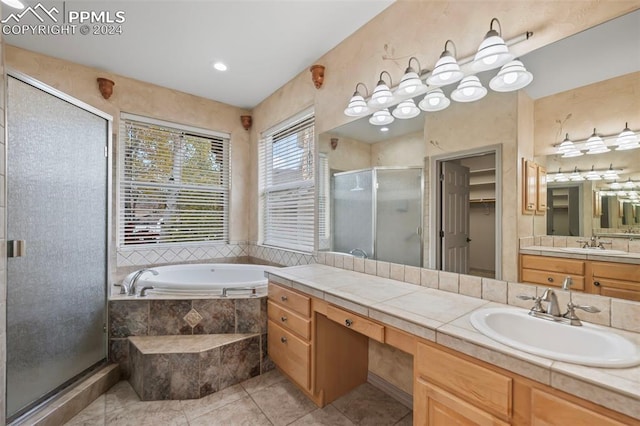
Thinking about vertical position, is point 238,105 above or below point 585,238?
above

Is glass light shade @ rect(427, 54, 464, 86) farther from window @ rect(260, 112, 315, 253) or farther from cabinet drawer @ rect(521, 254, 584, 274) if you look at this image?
window @ rect(260, 112, 315, 253)

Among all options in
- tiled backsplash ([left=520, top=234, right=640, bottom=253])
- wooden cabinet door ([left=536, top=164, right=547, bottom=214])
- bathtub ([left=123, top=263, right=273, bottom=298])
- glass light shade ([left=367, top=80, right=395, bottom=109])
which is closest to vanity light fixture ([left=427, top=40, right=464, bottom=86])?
glass light shade ([left=367, top=80, right=395, bottom=109])

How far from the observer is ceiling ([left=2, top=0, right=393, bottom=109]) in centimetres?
193

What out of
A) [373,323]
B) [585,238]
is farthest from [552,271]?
[373,323]

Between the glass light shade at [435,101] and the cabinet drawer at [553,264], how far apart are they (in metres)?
0.91

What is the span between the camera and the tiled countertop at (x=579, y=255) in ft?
3.54

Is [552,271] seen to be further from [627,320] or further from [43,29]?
[43,29]

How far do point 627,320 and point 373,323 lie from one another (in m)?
0.94

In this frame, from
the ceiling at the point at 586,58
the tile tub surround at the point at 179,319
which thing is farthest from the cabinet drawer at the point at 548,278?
the tile tub surround at the point at 179,319

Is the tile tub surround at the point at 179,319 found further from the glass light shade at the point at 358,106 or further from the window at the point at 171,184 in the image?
the glass light shade at the point at 358,106

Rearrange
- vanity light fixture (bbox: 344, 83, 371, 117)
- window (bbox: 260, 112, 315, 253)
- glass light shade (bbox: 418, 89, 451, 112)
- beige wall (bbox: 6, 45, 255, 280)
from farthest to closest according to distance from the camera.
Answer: window (bbox: 260, 112, 315, 253), beige wall (bbox: 6, 45, 255, 280), vanity light fixture (bbox: 344, 83, 371, 117), glass light shade (bbox: 418, 89, 451, 112)

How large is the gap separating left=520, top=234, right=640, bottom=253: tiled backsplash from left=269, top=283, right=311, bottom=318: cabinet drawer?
1204 millimetres

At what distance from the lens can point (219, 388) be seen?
6.36ft

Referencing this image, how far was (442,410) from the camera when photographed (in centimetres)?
104
